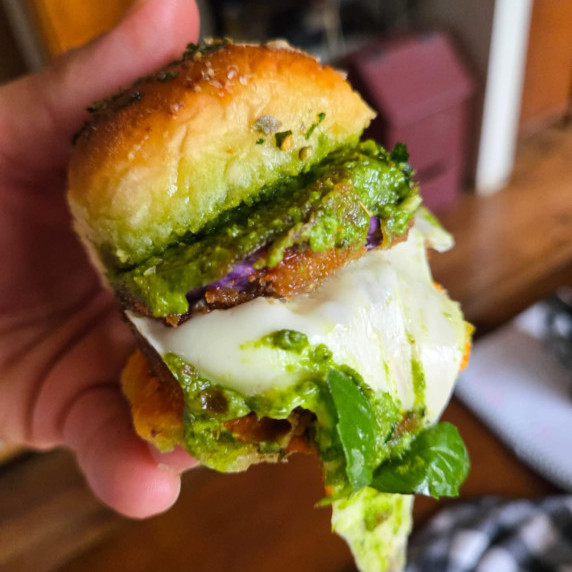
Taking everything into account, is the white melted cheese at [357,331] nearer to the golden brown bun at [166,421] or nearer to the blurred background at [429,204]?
the golden brown bun at [166,421]

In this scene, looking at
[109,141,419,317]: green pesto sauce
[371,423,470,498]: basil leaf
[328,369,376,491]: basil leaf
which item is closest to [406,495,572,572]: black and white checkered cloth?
[371,423,470,498]: basil leaf

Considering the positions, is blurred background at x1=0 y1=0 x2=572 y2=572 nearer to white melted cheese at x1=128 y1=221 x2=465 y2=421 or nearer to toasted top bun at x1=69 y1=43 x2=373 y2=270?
white melted cheese at x1=128 y1=221 x2=465 y2=421

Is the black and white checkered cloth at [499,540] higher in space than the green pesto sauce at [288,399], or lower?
lower

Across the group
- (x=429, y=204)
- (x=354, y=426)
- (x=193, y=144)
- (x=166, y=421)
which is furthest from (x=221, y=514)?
(x=429, y=204)

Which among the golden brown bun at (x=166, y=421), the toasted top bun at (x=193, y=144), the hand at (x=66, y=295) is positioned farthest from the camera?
the hand at (x=66, y=295)

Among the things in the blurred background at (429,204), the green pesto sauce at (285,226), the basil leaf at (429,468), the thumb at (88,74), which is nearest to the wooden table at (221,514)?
the blurred background at (429,204)

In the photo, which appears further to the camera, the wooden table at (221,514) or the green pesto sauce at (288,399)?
the wooden table at (221,514)
